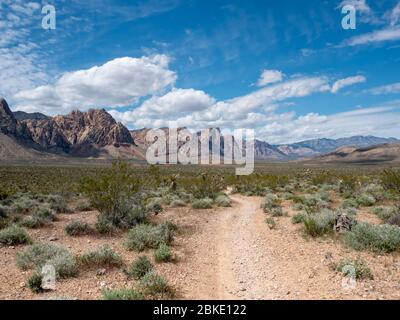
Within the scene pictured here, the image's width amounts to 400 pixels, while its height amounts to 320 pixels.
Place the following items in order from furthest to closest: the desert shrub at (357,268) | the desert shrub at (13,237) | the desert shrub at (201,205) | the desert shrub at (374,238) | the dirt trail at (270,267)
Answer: the desert shrub at (201,205), the desert shrub at (13,237), the desert shrub at (374,238), the desert shrub at (357,268), the dirt trail at (270,267)

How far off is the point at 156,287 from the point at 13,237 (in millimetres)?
6212

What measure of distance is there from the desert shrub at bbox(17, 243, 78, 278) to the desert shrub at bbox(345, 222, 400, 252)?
Result: 7.27 meters

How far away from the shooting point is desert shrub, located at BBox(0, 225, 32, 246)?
413 inches

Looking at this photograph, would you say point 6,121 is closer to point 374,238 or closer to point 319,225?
point 319,225

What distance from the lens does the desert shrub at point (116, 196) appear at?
1334 centimetres

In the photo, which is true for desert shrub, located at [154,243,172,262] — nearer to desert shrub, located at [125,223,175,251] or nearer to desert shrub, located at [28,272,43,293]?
desert shrub, located at [125,223,175,251]

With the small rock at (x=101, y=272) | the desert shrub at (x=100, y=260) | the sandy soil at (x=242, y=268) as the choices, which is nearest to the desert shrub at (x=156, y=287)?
the sandy soil at (x=242, y=268)

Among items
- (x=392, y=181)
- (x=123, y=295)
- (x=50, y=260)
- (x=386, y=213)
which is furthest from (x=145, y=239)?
(x=392, y=181)

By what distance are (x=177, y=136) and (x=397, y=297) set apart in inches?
6967

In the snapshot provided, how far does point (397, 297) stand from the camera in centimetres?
632

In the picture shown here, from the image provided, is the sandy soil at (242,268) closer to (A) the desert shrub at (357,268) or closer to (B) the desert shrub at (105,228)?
(A) the desert shrub at (357,268)

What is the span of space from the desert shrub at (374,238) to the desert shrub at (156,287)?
547 cm

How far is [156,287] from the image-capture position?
6.71 metres
